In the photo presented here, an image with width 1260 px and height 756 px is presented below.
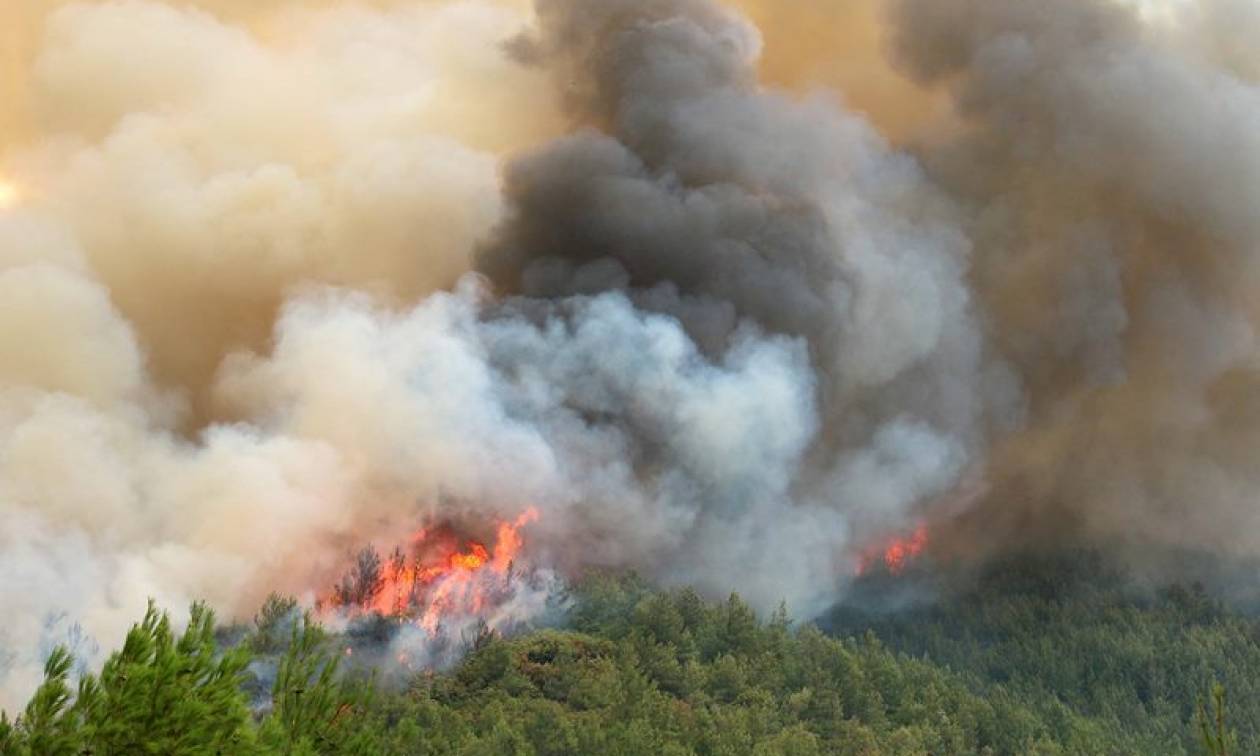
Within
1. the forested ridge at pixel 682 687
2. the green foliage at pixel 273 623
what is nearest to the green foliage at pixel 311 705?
the forested ridge at pixel 682 687

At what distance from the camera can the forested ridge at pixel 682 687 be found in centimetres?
2127

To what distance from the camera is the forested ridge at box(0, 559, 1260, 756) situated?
21266mm

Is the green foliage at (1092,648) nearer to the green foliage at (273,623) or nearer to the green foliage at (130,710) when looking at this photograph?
the green foliage at (273,623)

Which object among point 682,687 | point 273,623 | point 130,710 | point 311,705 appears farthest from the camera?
point 682,687

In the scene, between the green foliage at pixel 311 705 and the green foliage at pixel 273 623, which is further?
the green foliage at pixel 273 623

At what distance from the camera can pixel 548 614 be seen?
77.9 metres

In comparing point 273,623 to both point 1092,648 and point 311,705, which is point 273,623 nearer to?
point 311,705

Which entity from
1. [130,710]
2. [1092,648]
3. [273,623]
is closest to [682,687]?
[273,623]

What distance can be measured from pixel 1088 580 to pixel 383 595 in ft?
408

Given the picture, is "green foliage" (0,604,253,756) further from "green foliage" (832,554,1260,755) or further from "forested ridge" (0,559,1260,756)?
"green foliage" (832,554,1260,755)

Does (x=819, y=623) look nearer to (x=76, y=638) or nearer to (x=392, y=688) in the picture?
(x=392, y=688)

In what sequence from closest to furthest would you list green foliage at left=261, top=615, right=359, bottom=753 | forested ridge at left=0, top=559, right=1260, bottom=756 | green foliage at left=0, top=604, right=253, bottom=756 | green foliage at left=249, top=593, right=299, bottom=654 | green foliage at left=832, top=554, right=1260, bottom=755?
green foliage at left=0, top=604, right=253, bottom=756 → forested ridge at left=0, top=559, right=1260, bottom=756 → green foliage at left=261, top=615, right=359, bottom=753 → green foliage at left=249, top=593, right=299, bottom=654 → green foliage at left=832, top=554, right=1260, bottom=755

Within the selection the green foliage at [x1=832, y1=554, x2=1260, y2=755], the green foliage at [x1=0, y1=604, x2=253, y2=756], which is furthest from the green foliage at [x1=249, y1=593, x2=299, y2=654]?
the green foliage at [x1=832, y1=554, x2=1260, y2=755]

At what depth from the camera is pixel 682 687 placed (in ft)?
247
